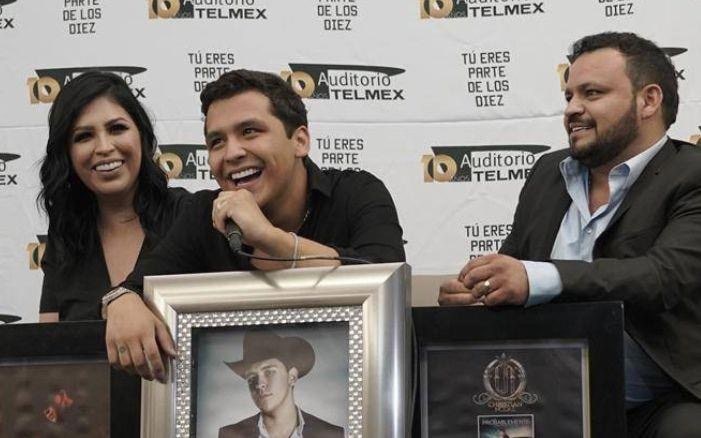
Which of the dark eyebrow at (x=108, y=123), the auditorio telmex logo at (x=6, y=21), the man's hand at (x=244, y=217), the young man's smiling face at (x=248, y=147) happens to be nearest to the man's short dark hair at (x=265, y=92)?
the young man's smiling face at (x=248, y=147)

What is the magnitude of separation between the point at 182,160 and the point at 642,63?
156 centimetres

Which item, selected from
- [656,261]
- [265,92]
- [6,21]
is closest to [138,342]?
[265,92]

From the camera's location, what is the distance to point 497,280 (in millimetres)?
1600

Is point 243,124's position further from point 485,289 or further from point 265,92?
point 485,289

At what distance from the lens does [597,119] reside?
2.20m

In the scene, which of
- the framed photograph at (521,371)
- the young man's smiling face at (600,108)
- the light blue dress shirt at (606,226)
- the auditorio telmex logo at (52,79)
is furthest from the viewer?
the auditorio telmex logo at (52,79)

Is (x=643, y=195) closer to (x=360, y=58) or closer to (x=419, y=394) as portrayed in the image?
(x=419, y=394)

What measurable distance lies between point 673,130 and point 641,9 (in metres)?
0.35

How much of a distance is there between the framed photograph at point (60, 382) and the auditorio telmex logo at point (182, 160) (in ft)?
5.79

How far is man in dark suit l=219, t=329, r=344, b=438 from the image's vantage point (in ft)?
5.04

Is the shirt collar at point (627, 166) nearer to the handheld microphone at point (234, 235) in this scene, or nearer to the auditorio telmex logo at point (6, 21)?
the handheld microphone at point (234, 235)

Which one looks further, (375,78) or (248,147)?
(375,78)

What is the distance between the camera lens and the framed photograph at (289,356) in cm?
153

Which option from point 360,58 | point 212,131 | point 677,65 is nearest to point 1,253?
point 360,58
